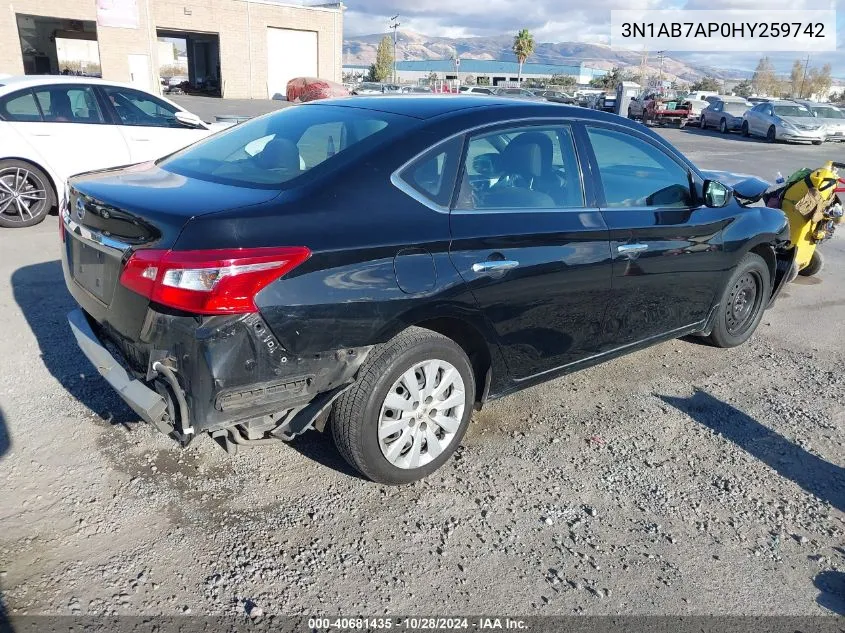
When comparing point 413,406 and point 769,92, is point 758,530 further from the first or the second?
point 769,92

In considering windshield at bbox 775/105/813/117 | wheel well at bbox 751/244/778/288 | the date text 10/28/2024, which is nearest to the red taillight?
the date text 10/28/2024

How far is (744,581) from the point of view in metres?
2.70

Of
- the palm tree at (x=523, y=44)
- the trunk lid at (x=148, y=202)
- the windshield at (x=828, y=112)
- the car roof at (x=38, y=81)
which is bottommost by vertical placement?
the windshield at (x=828, y=112)

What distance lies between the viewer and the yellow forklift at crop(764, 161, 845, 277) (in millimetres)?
6367

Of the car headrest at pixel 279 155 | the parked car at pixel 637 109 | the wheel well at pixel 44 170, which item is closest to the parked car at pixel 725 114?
the parked car at pixel 637 109

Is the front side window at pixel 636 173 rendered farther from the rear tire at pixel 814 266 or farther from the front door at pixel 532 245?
the rear tire at pixel 814 266

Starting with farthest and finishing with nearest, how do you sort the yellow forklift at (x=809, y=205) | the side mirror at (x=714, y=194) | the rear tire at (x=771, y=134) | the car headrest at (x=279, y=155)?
the rear tire at (x=771, y=134), the yellow forklift at (x=809, y=205), the side mirror at (x=714, y=194), the car headrest at (x=279, y=155)

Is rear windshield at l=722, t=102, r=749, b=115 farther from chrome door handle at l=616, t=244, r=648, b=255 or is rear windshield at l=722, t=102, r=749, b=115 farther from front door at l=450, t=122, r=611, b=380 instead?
front door at l=450, t=122, r=611, b=380

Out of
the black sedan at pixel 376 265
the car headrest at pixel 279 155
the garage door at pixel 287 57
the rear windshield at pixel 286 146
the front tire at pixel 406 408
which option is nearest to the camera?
the black sedan at pixel 376 265

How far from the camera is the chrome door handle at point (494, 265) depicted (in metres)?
3.06

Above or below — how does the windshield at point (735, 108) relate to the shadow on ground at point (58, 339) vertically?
above

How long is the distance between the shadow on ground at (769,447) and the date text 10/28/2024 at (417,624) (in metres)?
1.87

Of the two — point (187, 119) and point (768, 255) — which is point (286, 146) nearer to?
point (768, 255)

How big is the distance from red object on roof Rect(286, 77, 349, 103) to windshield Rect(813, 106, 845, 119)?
73.2ft
